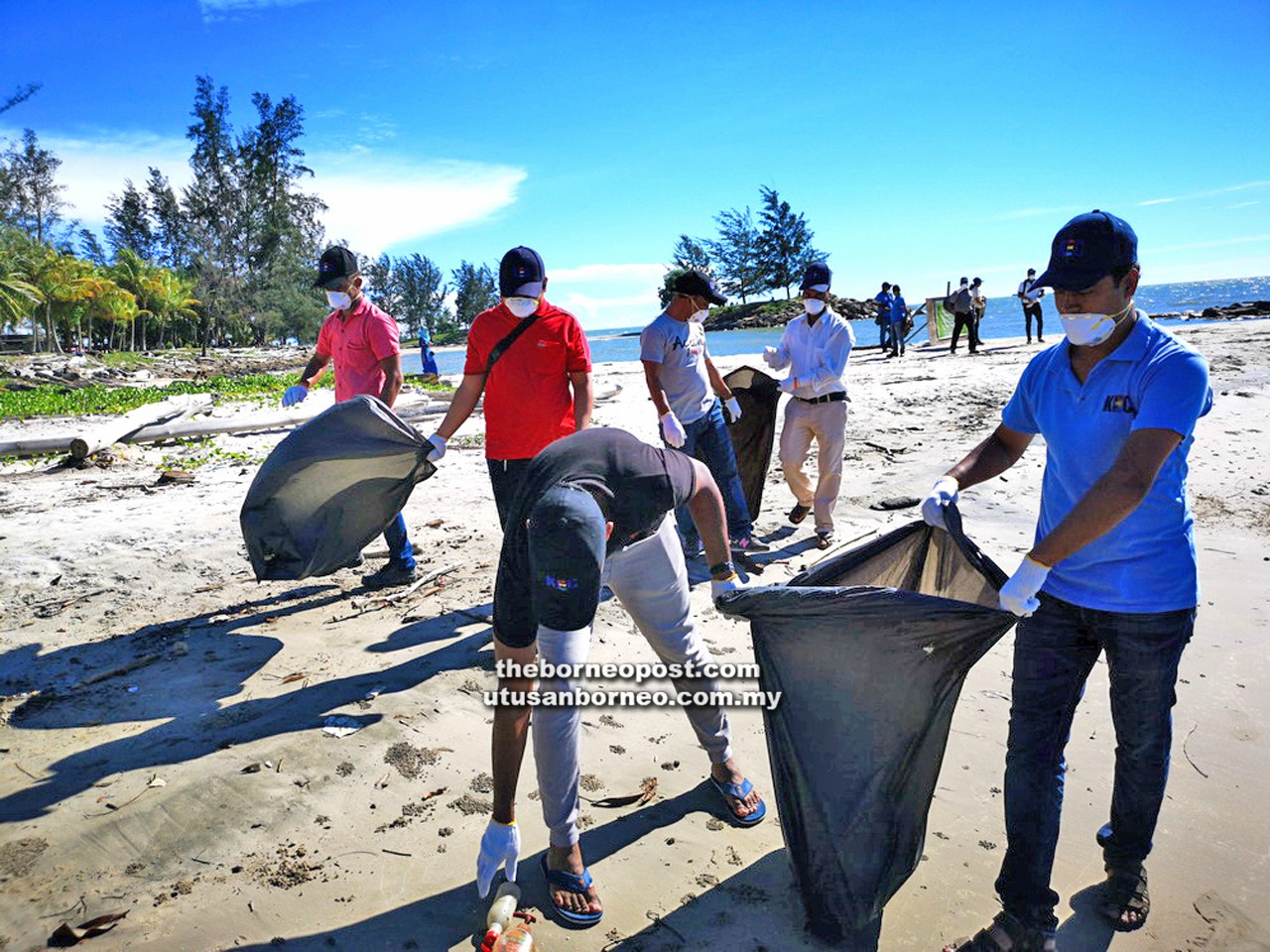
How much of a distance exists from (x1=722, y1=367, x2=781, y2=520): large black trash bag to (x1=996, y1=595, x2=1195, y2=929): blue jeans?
3680mm

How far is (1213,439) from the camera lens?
7.08 m

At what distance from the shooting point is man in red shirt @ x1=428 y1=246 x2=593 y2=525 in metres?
3.60

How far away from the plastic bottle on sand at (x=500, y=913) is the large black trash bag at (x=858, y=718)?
0.78m

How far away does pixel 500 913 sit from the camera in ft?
7.04

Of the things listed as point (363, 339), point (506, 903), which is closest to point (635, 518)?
point (506, 903)

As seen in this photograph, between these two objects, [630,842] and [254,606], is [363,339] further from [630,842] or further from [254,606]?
[630,842]

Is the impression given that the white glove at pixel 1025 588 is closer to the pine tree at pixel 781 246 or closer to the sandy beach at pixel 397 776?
the sandy beach at pixel 397 776

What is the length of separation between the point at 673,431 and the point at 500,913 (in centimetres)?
298

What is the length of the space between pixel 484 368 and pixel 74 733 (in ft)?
7.37

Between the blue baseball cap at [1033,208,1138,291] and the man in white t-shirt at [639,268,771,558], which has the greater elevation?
the blue baseball cap at [1033,208,1138,291]

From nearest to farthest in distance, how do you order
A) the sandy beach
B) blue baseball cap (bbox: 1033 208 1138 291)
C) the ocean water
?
blue baseball cap (bbox: 1033 208 1138 291) → the sandy beach → the ocean water

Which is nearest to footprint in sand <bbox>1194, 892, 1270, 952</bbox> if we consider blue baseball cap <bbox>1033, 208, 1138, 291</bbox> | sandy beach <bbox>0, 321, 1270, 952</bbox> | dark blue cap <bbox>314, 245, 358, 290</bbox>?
sandy beach <bbox>0, 321, 1270, 952</bbox>

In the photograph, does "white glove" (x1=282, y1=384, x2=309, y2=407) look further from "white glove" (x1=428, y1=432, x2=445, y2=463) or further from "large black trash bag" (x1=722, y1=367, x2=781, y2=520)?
"large black trash bag" (x1=722, y1=367, x2=781, y2=520)

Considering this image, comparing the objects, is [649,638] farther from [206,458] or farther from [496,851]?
[206,458]
